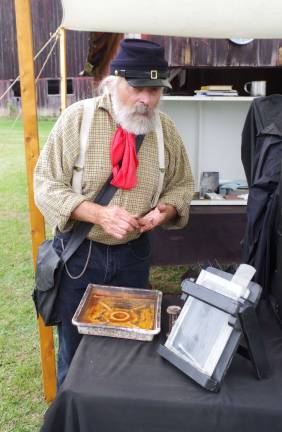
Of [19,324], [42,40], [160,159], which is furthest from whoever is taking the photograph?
[42,40]

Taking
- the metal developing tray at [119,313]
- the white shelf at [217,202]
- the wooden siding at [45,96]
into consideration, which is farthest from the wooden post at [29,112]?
the wooden siding at [45,96]

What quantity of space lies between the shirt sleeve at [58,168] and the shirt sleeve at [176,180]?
0.37 meters

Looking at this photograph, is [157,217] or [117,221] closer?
[117,221]

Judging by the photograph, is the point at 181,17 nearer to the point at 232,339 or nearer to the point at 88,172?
the point at 88,172

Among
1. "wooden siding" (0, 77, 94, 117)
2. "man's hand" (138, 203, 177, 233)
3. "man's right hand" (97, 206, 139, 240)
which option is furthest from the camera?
"wooden siding" (0, 77, 94, 117)

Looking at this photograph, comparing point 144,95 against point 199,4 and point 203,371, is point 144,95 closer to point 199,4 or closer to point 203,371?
point 199,4

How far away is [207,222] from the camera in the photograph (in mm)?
3668

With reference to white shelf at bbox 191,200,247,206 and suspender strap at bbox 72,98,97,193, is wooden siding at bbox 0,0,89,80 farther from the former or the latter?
suspender strap at bbox 72,98,97,193

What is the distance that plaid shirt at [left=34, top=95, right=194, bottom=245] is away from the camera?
1529 millimetres

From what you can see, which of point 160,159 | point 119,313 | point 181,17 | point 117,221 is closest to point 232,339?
point 119,313

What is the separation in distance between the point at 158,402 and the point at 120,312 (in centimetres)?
38

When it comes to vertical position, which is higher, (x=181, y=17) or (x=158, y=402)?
(x=181, y=17)

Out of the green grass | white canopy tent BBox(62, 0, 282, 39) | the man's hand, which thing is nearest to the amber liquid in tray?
the man's hand

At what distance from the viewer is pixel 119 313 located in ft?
4.26
